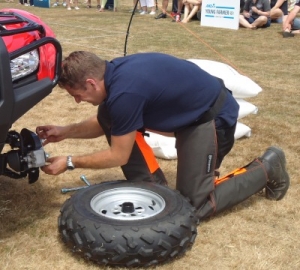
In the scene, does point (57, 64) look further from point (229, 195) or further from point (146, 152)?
point (229, 195)

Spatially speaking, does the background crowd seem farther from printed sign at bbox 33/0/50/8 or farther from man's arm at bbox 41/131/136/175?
man's arm at bbox 41/131/136/175

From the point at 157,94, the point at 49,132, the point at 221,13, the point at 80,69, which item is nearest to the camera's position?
the point at 80,69

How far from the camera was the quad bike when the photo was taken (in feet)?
8.37

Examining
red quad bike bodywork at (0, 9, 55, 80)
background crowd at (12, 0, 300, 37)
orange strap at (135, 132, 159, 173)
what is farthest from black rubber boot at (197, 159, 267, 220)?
background crowd at (12, 0, 300, 37)

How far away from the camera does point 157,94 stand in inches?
118

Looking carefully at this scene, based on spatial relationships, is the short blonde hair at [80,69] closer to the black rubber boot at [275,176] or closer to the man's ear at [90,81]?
the man's ear at [90,81]

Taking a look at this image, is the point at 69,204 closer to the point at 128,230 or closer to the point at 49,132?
the point at 128,230

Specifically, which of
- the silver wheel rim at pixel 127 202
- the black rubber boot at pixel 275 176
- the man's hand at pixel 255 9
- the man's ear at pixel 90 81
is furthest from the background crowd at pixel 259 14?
the man's ear at pixel 90 81

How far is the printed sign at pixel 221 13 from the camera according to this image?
1351cm

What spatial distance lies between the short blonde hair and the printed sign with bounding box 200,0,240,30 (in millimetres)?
10970

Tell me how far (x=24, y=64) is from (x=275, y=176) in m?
1.90

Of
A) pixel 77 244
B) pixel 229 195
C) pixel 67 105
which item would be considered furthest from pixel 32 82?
pixel 67 105

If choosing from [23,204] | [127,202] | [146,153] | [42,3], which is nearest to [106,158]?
[127,202]

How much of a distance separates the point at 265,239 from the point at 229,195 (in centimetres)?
39
